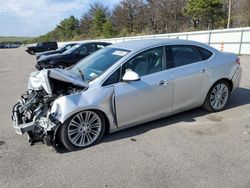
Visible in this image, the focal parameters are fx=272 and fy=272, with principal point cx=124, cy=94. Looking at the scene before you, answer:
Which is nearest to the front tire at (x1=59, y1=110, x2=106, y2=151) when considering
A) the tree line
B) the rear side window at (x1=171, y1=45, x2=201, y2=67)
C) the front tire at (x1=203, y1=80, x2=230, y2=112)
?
the rear side window at (x1=171, y1=45, x2=201, y2=67)

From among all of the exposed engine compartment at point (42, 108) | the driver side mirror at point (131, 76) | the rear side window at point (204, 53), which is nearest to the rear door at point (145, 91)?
the driver side mirror at point (131, 76)

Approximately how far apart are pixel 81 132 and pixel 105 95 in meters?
0.69

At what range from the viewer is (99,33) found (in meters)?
62.2

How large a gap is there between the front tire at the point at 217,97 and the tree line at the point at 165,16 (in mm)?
29265

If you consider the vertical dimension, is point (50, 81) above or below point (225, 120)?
above

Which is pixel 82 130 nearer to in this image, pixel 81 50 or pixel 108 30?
pixel 81 50

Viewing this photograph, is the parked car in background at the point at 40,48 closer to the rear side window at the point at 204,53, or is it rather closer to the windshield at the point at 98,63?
the windshield at the point at 98,63

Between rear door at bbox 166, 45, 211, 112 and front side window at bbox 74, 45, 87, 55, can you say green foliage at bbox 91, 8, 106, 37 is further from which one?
rear door at bbox 166, 45, 211, 112

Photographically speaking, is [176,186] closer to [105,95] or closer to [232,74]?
[105,95]

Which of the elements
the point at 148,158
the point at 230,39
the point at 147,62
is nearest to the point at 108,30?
the point at 230,39

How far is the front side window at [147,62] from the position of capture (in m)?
4.60

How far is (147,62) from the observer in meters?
4.76

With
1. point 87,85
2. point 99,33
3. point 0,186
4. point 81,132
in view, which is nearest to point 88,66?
point 87,85

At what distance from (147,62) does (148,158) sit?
1.72 meters
